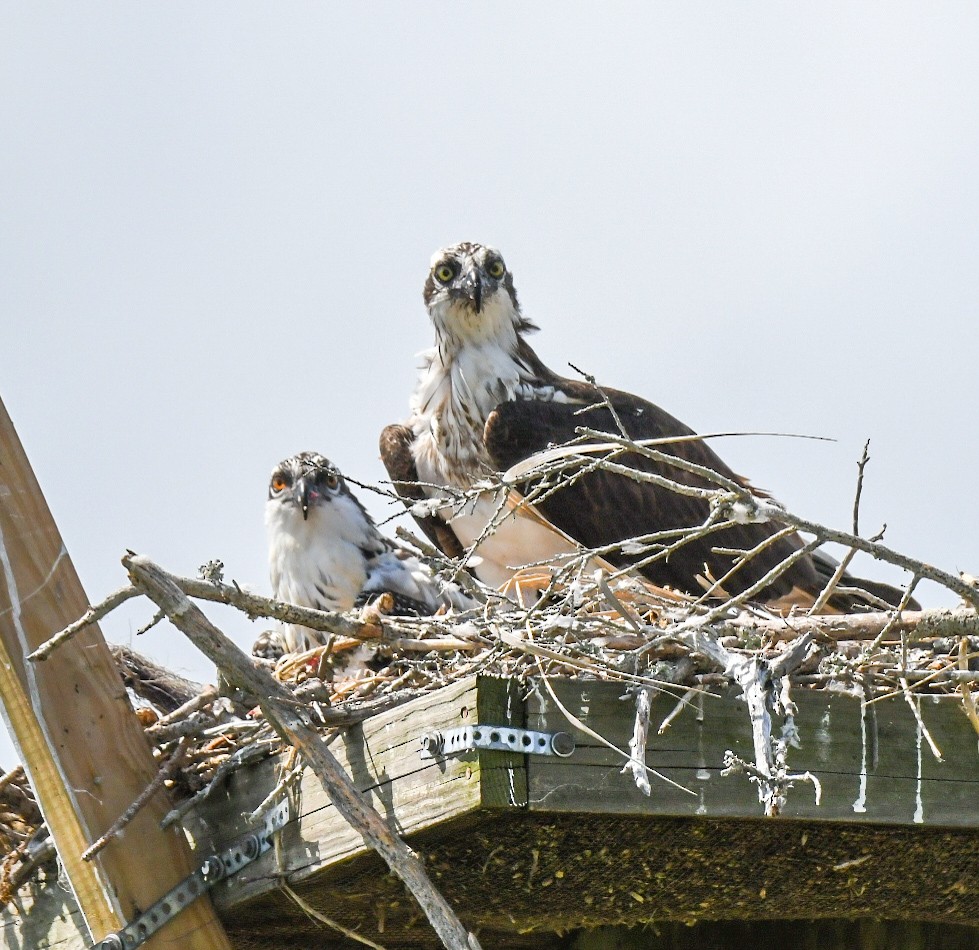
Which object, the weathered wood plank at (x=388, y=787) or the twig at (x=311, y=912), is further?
the twig at (x=311, y=912)

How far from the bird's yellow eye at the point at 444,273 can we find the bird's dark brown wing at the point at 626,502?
712 mm

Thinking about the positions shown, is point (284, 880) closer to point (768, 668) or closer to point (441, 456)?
point (768, 668)

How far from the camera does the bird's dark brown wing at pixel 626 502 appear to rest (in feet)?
17.4

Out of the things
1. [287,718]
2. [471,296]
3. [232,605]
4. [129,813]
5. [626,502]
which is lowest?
[626,502]

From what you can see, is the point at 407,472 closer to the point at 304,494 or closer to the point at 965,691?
the point at 304,494

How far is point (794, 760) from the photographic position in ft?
9.78

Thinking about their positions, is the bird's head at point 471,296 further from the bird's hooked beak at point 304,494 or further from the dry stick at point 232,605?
the dry stick at point 232,605

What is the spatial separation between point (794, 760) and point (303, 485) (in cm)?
352

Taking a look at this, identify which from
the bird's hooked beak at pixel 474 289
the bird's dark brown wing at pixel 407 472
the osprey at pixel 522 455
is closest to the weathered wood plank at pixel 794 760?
the osprey at pixel 522 455

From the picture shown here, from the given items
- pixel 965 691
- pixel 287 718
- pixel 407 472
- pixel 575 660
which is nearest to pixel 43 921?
pixel 287 718

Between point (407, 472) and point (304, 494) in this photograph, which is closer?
point (407, 472)

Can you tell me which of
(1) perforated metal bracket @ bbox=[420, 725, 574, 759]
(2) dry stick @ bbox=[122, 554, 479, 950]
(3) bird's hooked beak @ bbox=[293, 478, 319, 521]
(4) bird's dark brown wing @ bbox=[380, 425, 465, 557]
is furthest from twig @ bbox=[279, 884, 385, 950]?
(3) bird's hooked beak @ bbox=[293, 478, 319, 521]

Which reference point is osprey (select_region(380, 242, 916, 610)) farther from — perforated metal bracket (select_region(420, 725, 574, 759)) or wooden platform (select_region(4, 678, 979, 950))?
perforated metal bracket (select_region(420, 725, 574, 759))

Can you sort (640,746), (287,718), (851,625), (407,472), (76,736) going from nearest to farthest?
1. (640,746)
2. (287,718)
3. (851,625)
4. (76,736)
5. (407,472)
